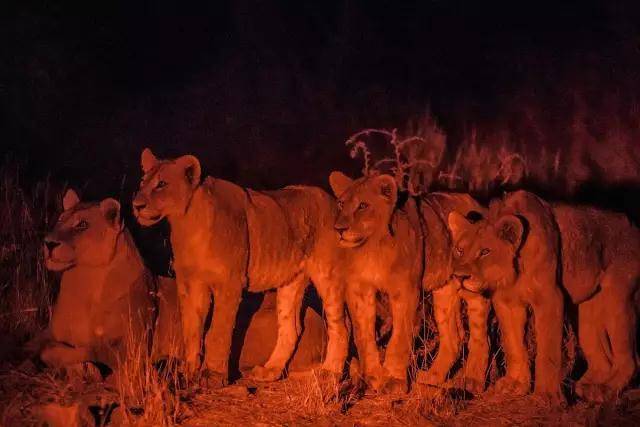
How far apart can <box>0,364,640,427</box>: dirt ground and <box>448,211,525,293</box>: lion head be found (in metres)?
0.94

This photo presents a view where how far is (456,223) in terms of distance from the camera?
7723mm

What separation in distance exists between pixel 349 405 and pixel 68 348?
2.32 metres

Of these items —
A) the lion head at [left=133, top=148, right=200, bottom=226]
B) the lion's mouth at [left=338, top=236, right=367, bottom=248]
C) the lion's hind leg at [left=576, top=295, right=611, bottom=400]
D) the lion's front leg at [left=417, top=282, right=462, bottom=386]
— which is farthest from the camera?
the lion's front leg at [left=417, top=282, right=462, bottom=386]

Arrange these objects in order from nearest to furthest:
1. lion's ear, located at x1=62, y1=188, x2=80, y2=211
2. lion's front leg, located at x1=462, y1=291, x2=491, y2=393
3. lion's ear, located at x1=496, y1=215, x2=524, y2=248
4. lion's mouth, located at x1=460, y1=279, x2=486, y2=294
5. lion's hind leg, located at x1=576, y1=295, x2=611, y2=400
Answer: lion's ear, located at x1=496, y1=215, x2=524, y2=248 < lion's mouth, located at x1=460, y1=279, x2=486, y2=294 < lion's hind leg, located at x1=576, y1=295, x2=611, y2=400 < lion's ear, located at x1=62, y1=188, x2=80, y2=211 < lion's front leg, located at x1=462, y1=291, x2=491, y2=393

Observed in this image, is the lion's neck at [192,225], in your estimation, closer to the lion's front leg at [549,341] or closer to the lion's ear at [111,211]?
the lion's ear at [111,211]

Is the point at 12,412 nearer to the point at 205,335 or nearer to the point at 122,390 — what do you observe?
the point at 122,390

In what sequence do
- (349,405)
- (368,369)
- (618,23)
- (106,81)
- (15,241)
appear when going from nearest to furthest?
(349,405)
(368,369)
(15,241)
(618,23)
(106,81)

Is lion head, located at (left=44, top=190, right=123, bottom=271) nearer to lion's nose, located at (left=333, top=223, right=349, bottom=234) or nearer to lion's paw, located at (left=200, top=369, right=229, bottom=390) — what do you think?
lion's paw, located at (left=200, top=369, right=229, bottom=390)

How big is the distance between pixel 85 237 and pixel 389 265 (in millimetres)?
2498

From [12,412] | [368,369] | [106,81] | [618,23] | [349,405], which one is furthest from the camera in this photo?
[106,81]

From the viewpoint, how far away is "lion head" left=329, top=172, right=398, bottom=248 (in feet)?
25.3

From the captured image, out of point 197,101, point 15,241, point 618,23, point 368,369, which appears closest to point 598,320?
point 368,369

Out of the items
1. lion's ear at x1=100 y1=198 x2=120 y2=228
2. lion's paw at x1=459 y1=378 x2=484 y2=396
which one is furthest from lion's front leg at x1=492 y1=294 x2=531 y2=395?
lion's ear at x1=100 y1=198 x2=120 y2=228

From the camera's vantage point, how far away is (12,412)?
21.7ft
